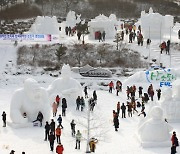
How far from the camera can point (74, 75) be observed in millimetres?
40125

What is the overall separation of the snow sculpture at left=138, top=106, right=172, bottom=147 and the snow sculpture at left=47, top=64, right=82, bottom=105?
8745 mm

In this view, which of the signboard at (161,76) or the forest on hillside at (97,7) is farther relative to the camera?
the forest on hillside at (97,7)

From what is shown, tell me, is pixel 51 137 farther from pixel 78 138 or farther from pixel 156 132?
pixel 156 132

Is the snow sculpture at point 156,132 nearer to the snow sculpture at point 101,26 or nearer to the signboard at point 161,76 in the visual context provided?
the signboard at point 161,76

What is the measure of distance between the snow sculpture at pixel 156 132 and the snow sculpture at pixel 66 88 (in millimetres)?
8745

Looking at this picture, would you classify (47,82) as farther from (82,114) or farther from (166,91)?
(166,91)

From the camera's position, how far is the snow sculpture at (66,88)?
31.6 metres

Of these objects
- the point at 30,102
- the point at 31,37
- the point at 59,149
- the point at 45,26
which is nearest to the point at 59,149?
the point at 59,149

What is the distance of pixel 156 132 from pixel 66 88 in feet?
32.1

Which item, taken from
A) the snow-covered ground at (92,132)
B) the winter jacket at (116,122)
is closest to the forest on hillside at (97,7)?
the snow-covered ground at (92,132)

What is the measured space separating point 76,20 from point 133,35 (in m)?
12.5

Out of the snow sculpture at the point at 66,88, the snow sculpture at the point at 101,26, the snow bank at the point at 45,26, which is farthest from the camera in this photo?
the snow bank at the point at 45,26

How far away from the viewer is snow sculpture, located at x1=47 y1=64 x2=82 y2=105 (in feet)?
104

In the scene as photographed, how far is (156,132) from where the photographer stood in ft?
77.3
